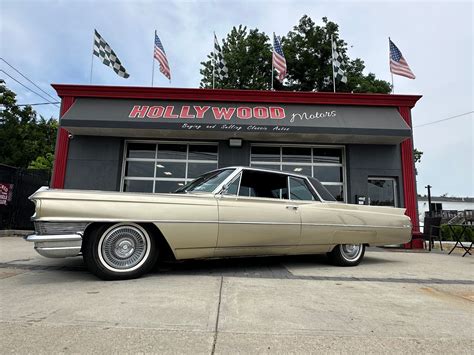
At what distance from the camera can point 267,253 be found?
15.7 feet

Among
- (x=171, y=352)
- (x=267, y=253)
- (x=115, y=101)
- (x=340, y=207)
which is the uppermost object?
(x=115, y=101)

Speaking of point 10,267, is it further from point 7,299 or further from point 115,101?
point 115,101

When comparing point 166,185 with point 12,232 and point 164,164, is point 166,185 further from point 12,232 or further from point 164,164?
point 12,232

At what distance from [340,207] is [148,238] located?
3.14 meters

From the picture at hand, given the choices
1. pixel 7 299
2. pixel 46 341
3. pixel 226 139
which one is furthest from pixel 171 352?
pixel 226 139

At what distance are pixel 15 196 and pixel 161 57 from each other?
7.45 metres

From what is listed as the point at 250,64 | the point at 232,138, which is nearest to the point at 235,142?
the point at 232,138

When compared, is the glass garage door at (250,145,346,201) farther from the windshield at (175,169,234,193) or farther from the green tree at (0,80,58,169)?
the green tree at (0,80,58,169)

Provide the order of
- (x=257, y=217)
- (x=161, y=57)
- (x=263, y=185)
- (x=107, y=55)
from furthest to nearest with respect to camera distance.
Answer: (x=161, y=57), (x=107, y=55), (x=263, y=185), (x=257, y=217)

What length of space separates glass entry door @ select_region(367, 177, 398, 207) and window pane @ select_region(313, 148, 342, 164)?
1.29 m

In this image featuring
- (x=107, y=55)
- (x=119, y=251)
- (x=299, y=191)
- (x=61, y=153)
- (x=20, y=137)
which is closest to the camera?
(x=119, y=251)

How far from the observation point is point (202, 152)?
36.3 feet

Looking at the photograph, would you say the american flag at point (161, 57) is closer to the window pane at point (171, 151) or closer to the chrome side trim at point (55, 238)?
the window pane at point (171, 151)

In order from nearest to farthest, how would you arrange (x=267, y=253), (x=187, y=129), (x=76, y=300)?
(x=76, y=300) → (x=267, y=253) → (x=187, y=129)
